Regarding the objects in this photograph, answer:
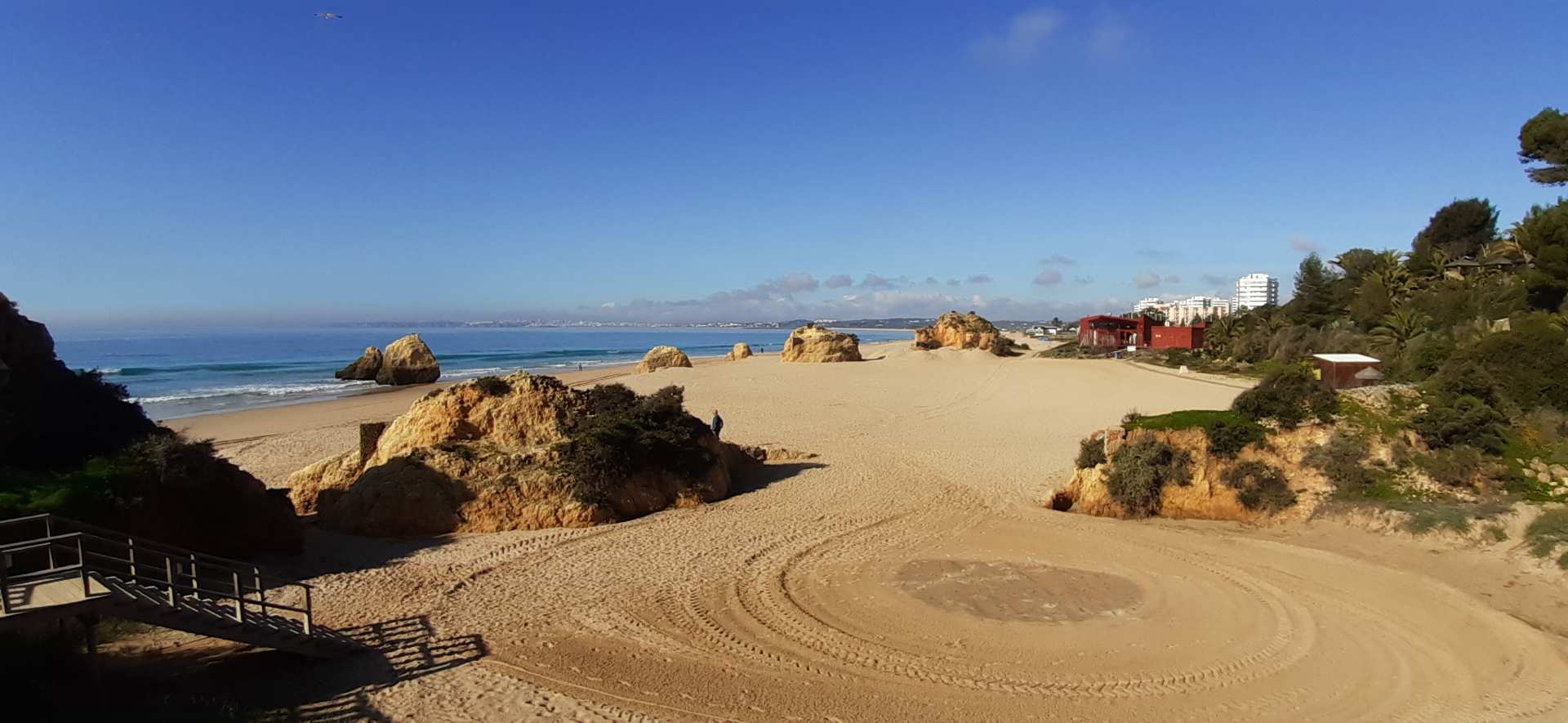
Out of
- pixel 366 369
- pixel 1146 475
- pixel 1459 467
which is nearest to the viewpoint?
pixel 1459 467

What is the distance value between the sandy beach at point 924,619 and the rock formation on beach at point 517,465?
0.57m

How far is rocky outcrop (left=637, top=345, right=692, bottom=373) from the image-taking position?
5281 centimetres

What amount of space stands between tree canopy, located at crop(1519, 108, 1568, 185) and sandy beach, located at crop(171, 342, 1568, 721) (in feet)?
115

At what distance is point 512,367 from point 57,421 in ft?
185

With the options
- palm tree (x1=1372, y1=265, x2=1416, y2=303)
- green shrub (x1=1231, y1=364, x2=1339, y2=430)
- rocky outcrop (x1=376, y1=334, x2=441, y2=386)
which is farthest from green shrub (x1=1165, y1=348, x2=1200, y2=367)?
rocky outcrop (x1=376, y1=334, x2=441, y2=386)

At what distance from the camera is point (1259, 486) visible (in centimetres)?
1421

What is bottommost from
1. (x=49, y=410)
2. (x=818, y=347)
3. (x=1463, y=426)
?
(x=1463, y=426)

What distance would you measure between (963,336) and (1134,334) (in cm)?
1270

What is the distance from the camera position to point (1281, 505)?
45.7ft

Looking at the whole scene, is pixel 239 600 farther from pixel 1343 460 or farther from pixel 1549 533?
pixel 1549 533

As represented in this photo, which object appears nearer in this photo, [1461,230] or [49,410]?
[49,410]

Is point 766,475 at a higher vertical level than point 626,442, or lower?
lower

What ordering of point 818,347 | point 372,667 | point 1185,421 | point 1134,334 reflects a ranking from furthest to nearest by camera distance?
point 1134,334, point 818,347, point 1185,421, point 372,667

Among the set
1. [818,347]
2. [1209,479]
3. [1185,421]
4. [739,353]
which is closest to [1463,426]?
[1209,479]
